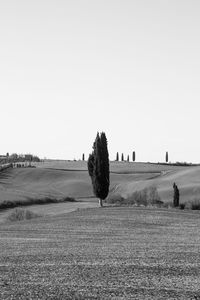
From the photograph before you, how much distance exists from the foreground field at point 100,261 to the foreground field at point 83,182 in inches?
1990

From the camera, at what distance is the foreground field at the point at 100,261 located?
18.8 m

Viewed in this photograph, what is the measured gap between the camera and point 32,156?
19000cm

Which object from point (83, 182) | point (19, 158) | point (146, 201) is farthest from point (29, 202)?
point (19, 158)

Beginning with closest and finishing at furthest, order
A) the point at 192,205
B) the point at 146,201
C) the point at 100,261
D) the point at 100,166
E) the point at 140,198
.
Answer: the point at 100,261, the point at 100,166, the point at 192,205, the point at 146,201, the point at 140,198

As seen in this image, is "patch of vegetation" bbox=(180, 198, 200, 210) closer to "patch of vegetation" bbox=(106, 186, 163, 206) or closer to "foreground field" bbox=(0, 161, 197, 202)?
"patch of vegetation" bbox=(106, 186, 163, 206)

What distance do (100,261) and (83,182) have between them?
98.3 m

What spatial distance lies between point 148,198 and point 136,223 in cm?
4241

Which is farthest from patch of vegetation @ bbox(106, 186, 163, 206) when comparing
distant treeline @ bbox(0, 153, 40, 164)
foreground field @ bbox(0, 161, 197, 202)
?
distant treeline @ bbox(0, 153, 40, 164)

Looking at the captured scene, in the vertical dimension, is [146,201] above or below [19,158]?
below

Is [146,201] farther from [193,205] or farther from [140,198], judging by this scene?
[193,205]

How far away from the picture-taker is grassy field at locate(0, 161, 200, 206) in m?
101

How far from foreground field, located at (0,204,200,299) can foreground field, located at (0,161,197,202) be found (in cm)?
5056

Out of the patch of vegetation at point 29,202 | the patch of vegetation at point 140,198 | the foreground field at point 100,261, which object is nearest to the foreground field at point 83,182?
the patch of vegetation at point 29,202

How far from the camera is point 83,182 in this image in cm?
12319
